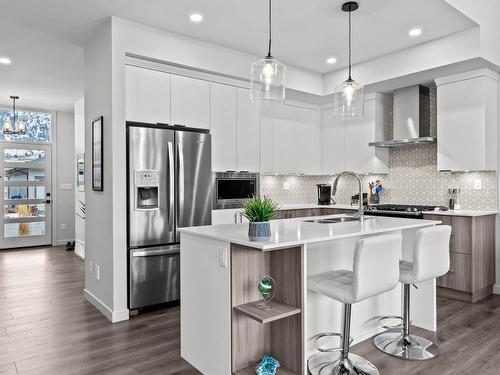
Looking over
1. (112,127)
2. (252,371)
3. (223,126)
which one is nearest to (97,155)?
(112,127)

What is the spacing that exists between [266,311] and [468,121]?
3633 millimetres

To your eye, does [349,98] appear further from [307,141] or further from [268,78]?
[307,141]

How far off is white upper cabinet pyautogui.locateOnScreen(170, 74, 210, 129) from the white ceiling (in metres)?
0.51

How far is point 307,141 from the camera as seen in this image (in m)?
6.15

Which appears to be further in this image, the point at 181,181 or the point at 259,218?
the point at 181,181

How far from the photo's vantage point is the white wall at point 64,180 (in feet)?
26.9

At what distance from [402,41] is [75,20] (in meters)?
3.52

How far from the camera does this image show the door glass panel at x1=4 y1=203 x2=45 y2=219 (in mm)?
7650

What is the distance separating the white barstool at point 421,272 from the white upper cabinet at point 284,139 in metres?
2.90

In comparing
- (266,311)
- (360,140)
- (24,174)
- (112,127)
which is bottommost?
(266,311)

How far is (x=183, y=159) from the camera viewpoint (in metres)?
4.03

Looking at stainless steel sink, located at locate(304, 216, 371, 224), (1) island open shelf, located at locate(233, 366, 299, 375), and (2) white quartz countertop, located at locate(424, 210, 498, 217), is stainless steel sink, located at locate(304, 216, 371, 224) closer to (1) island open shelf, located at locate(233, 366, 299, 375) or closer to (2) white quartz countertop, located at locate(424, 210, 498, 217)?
(1) island open shelf, located at locate(233, 366, 299, 375)

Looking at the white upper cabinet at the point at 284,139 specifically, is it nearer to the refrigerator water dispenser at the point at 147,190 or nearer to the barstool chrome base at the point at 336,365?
the refrigerator water dispenser at the point at 147,190

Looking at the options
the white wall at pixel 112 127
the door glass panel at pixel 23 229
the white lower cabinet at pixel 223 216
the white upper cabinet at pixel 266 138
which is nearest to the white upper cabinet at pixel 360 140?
the white upper cabinet at pixel 266 138
